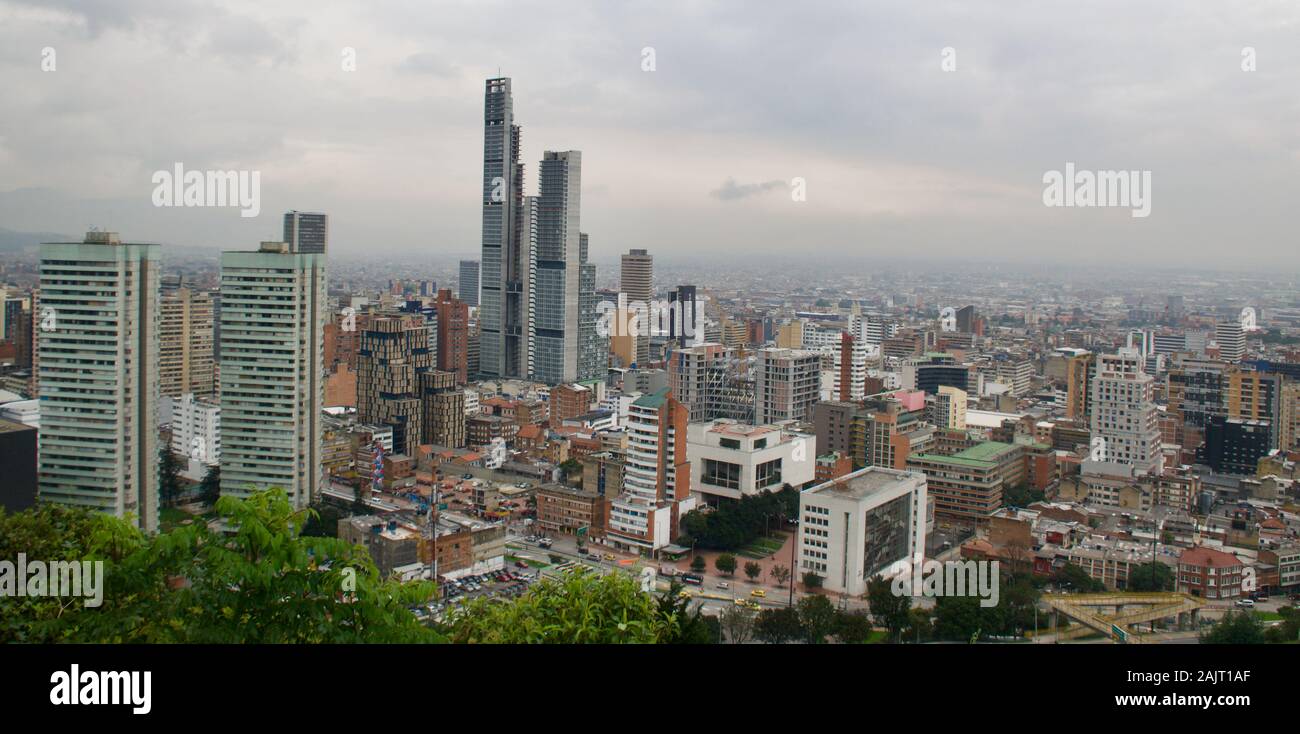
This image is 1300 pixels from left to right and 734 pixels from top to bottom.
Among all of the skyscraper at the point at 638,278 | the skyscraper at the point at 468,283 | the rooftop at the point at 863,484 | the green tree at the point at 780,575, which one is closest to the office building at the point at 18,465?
the green tree at the point at 780,575

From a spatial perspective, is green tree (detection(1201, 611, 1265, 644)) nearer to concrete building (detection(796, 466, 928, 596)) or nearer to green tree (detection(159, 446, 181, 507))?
concrete building (detection(796, 466, 928, 596))

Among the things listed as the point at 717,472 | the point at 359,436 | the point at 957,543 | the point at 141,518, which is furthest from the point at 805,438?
the point at 141,518

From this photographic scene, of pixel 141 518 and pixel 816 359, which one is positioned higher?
pixel 816 359

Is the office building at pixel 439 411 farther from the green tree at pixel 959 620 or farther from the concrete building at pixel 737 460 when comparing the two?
the green tree at pixel 959 620

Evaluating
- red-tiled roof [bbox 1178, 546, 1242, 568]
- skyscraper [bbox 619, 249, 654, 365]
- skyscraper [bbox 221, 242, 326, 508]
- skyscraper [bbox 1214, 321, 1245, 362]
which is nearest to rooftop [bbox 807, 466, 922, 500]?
red-tiled roof [bbox 1178, 546, 1242, 568]
